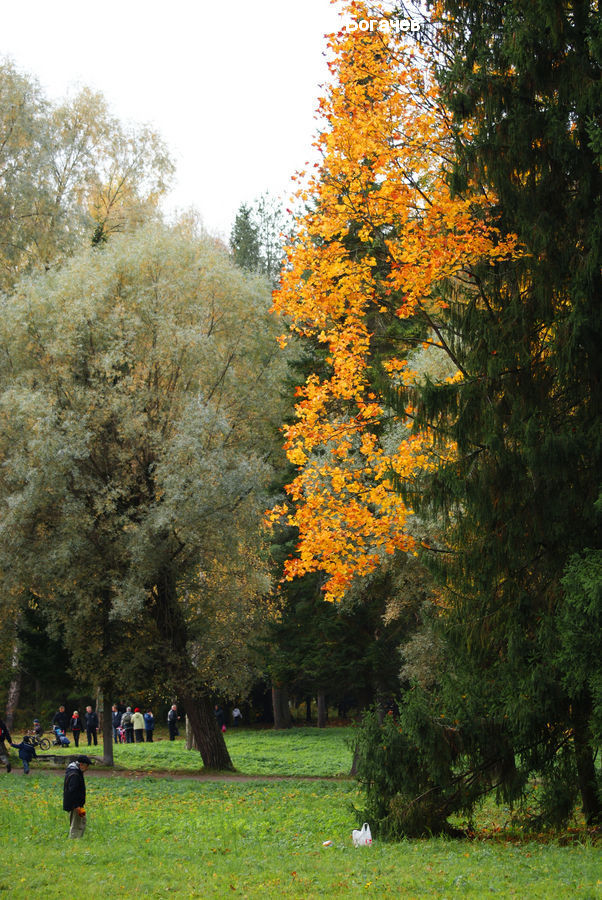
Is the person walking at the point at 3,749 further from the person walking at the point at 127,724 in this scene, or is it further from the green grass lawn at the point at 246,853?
the person walking at the point at 127,724

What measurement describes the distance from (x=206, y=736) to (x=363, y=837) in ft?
42.2

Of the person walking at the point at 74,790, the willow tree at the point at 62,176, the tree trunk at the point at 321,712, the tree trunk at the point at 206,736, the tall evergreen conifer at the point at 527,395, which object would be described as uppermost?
the willow tree at the point at 62,176

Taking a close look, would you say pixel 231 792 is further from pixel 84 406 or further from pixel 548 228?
pixel 548 228

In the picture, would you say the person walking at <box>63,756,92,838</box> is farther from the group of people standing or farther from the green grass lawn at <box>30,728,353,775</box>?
the group of people standing

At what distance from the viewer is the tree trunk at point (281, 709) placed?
39.6 m

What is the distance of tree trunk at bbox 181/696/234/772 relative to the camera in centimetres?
2266

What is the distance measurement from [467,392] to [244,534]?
11.5 meters

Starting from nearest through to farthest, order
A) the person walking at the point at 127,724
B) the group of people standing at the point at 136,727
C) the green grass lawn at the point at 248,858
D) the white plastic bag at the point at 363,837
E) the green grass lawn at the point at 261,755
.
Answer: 1. the green grass lawn at the point at 248,858
2. the white plastic bag at the point at 363,837
3. the green grass lawn at the point at 261,755
4. the group of people standing at the point at 136,727
5. the person walking at the point at 127,724

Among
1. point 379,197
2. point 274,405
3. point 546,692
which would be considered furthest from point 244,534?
point 546,692

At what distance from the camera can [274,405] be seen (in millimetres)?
23625

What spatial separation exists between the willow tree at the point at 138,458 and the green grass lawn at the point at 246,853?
4.65 meters

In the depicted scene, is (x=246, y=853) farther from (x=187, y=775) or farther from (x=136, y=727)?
(x=136, y=727)

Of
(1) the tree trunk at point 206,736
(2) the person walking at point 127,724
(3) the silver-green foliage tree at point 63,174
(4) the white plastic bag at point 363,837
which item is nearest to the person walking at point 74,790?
(4) the white plastic bag at point 363,837

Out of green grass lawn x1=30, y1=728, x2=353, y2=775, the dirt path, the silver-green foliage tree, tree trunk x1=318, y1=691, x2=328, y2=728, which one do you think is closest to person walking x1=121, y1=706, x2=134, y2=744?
green grass lawn x1=30, y1=728, x2=353, y2=775
